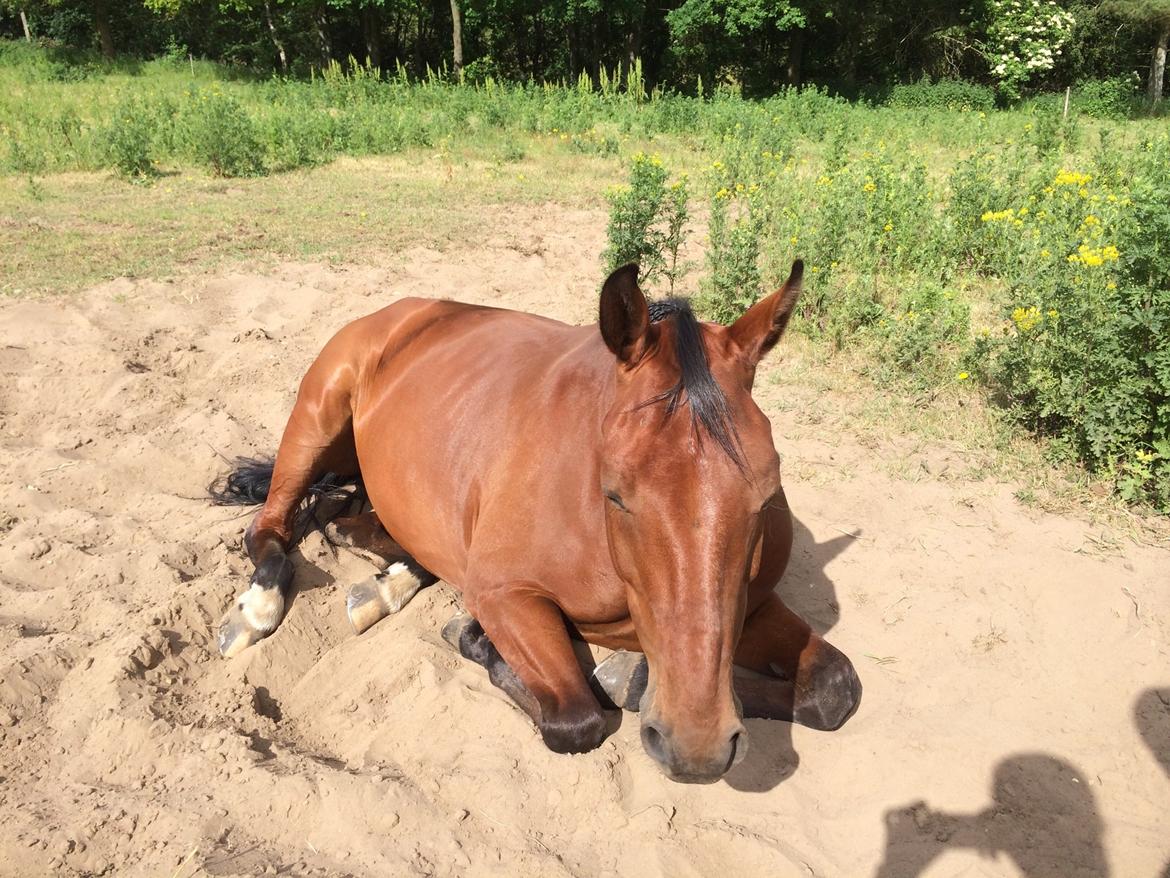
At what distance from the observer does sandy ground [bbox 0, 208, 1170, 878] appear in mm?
2500

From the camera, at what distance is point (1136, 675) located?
322cm

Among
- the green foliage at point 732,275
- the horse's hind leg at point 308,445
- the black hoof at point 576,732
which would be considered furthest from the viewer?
the green foliage at point 732,275

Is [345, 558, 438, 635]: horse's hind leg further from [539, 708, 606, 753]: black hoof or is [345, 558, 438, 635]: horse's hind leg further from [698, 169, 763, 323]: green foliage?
[698, 169, 763, 323]: green foliage

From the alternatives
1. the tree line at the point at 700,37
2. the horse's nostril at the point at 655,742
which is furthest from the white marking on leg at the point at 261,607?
the tree line at the point at 700,37

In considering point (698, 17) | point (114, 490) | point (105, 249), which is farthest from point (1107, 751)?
point (698, 17)

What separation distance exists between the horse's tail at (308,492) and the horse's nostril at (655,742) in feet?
9.24

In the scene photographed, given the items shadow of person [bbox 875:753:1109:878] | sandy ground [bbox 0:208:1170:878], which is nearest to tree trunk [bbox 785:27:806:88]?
sandy ground [bbox 0:208:1170:878]

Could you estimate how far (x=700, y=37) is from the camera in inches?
1289

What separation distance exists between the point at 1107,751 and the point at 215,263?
25.0 feet

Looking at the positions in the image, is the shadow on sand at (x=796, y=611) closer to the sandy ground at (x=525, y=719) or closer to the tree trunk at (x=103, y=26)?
the sandy ground at (x=525, y=719)

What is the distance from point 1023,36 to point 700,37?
11.8 meters

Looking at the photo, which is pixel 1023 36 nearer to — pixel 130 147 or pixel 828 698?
pixel 130 147

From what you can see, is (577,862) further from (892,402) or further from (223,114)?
(223,114)

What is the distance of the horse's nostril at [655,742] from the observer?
200 centimetres
